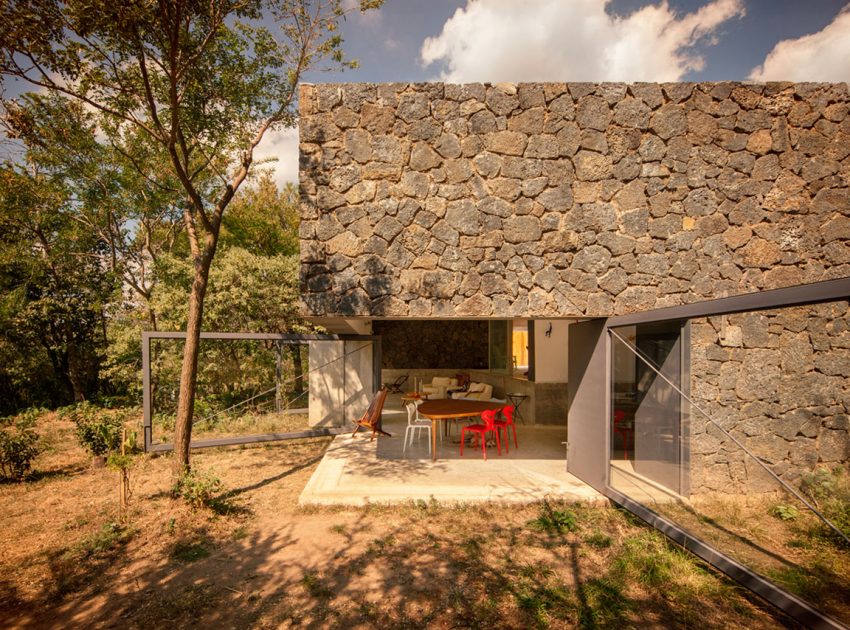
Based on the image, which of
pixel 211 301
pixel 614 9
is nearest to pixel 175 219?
pixel 211 301

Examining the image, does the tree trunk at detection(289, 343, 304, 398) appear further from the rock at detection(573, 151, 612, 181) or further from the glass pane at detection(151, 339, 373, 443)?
the rock at detection(573, 151, 612, 181)

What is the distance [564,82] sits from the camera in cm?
438

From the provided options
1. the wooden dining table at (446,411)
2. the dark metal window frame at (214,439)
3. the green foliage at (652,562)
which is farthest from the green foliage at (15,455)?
the green foliage at (652,562)

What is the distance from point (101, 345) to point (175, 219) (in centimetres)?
417

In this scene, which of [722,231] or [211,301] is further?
[211,301]

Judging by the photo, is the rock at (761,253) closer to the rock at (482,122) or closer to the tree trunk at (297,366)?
the rock at (482,122)

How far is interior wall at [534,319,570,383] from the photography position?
7766 mm

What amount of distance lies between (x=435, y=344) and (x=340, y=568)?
9.37m

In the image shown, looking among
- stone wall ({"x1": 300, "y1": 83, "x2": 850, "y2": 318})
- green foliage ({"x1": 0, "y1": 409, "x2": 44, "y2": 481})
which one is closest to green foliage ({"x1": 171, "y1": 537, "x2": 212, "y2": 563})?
stone wall ({"x1": 300, "y1": 83, "x2": 850, "y2": 318})

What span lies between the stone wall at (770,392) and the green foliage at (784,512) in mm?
245

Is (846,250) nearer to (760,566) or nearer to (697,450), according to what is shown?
(697,450)

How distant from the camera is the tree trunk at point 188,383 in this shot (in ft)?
15.0

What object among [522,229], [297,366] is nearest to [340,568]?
[522,229]

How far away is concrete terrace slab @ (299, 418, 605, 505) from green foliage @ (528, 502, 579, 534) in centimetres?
34
